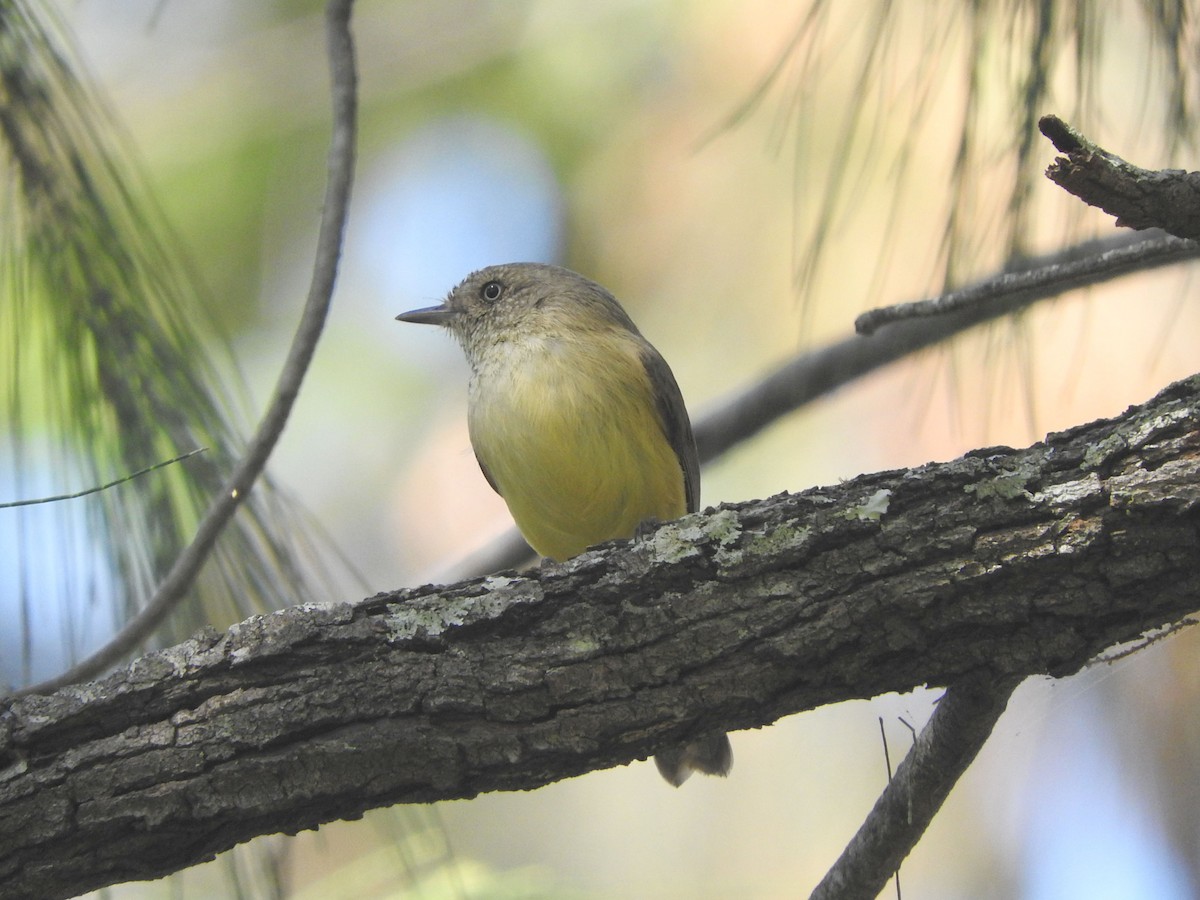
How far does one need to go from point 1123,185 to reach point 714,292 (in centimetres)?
554

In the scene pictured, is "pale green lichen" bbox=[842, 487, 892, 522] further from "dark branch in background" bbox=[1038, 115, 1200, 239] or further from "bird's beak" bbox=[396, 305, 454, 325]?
"bird's beak" bbox=[396, 305, 454, 325]

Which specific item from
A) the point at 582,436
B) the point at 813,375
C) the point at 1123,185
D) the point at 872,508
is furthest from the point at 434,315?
the point at 1123,185

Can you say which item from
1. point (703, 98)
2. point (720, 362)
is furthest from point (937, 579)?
point (703, 98)

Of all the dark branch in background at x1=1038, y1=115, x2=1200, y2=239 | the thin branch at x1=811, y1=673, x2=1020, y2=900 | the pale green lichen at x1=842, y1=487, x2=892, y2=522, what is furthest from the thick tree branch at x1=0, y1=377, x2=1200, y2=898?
the dark branch in background at x1=1038, y1=115, x2=1200, y2=239

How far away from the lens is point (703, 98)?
25.1 ft

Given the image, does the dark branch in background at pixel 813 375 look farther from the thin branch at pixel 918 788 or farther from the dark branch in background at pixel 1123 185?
the thin branch at pixel 918 788

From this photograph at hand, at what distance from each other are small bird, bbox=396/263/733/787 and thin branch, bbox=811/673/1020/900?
1.25 m

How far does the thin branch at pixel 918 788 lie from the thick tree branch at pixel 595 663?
0.45 feet

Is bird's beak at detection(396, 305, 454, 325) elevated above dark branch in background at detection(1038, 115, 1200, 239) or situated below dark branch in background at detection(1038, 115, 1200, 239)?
above

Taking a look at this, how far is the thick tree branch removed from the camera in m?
2.34

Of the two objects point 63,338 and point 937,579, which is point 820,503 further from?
point 63,338

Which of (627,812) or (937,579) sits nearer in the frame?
(937,579)

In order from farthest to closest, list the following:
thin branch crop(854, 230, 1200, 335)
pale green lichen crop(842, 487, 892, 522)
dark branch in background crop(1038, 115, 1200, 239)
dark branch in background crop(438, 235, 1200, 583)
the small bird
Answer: dark branch in background crop(438, 235, 1200, 583) → the small bird → thin branch crop(854, 230, 1200, 335) → pale green lichen crop(842, 487, 892, 522) → dark branch in background crop(1038, 115, 1200, 239)

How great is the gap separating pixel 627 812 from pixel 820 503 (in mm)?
5855
